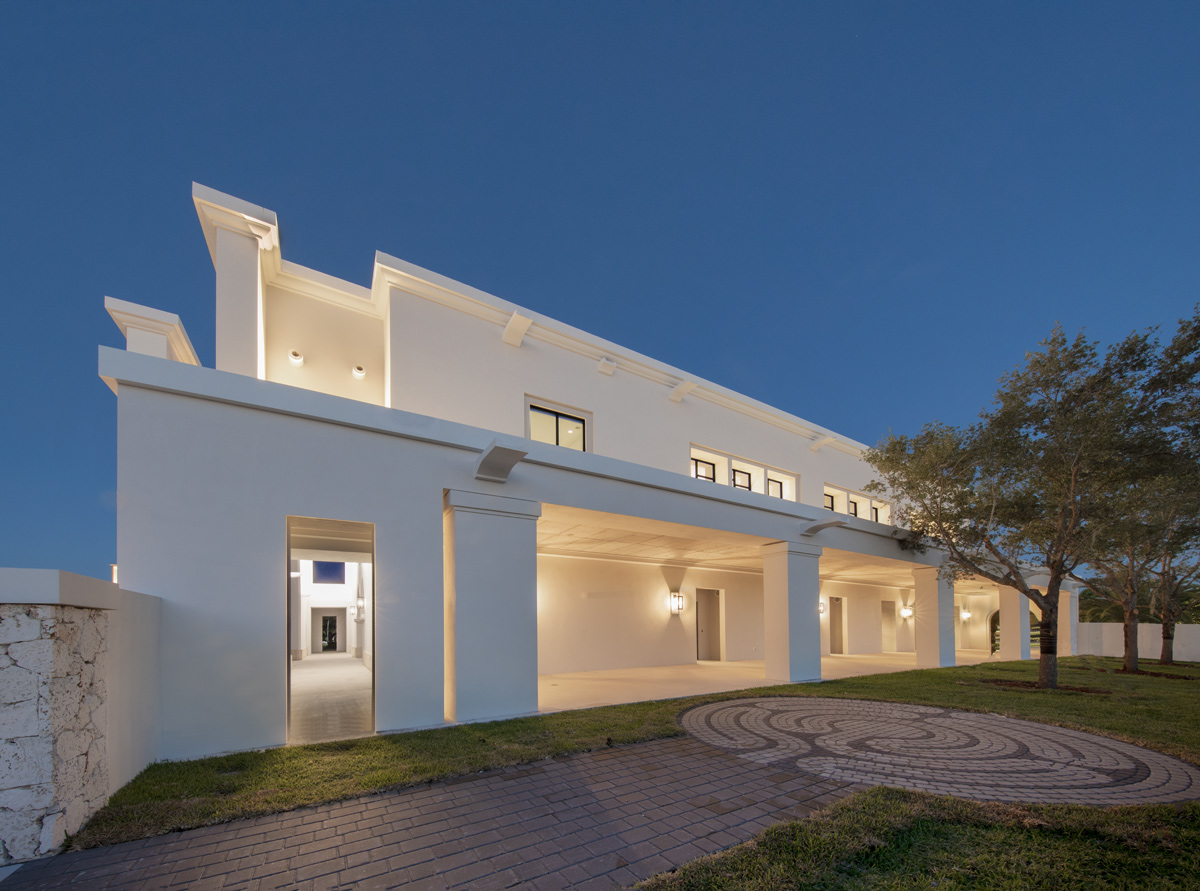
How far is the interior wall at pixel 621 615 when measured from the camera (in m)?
13.2

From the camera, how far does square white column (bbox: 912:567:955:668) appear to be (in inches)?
616

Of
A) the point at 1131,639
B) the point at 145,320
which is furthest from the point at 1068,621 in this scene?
the point at 145,320

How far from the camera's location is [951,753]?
606cm

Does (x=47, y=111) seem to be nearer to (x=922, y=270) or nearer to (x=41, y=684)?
(x=41, y=684)

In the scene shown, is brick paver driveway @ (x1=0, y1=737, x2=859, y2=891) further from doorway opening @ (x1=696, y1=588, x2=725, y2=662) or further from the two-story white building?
doorway opening @ (x1=696, y1=588, x2=725, y2=662)

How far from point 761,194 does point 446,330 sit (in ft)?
366

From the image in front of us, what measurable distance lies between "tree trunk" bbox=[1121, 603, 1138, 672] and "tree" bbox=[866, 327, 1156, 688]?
13.5 feet

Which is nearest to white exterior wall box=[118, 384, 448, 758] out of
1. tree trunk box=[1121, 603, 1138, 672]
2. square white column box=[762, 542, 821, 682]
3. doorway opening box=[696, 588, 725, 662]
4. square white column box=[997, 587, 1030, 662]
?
square white column box=[762, 542, 821, 682]

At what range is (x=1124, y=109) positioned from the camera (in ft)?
151

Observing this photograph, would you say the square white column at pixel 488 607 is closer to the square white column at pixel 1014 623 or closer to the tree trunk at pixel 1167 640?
the square white column at pixel 1014 623

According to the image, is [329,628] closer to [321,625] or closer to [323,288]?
[321,625]

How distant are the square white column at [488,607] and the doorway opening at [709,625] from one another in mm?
10711

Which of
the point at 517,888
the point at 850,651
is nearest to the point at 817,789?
the point at 517,888

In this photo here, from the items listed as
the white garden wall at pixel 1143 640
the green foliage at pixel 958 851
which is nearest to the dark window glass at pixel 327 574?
the green foliage at pixel 958 851
